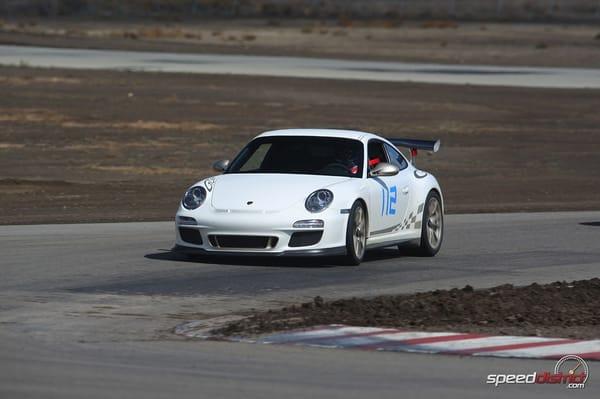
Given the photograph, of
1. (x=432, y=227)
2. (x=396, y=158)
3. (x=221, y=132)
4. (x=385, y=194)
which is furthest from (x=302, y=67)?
(x=385, y=194)

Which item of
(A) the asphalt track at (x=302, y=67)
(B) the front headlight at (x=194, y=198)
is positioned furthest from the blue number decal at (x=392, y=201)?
(A) the asphalt track at (x=302, y=67)

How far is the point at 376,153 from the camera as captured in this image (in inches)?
677

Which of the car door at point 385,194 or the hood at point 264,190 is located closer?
the hood at point 264,190

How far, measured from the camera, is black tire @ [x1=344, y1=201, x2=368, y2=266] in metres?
15.7

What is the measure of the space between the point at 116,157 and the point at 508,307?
18.0 m

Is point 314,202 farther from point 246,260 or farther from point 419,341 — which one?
point 419,341

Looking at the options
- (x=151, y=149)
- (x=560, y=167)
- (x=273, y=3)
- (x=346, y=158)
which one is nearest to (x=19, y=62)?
(x=151, y=149)

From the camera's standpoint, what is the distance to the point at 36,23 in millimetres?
91625

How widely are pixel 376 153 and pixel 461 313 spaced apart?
5.22m

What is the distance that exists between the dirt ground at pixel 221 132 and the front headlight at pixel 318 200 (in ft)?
18.9

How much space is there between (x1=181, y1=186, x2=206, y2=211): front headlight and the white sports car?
0.04 feet

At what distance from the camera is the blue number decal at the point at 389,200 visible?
54.5 feet

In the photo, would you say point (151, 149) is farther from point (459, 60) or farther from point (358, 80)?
point (459, 60)

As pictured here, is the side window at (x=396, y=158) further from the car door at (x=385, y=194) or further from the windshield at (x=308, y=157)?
the windshield at (x=308, y=157)
